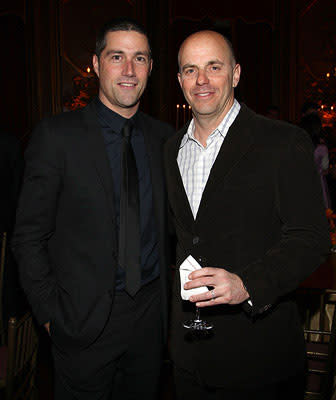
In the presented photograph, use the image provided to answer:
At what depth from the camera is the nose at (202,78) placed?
67.4 inches

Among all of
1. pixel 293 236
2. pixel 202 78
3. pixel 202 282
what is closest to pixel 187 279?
pixel 202 282

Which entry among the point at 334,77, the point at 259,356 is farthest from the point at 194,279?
the point at 334,77

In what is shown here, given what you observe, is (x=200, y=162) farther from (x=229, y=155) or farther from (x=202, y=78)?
(x=202, y=78)

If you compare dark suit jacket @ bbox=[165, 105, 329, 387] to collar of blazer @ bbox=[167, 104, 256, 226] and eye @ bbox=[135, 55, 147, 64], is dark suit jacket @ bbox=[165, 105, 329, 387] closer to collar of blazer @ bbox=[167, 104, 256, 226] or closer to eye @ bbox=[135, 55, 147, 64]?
collar of blazer @ bbox=[167, 104, 256, 226]

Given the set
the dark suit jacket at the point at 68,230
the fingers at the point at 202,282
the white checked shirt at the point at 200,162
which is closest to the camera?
the fingers at the point at 202,282

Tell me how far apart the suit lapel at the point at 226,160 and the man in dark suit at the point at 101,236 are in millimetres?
382

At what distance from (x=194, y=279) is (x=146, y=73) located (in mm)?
1070

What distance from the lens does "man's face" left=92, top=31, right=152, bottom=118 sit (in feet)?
6.33

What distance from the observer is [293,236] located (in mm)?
1470

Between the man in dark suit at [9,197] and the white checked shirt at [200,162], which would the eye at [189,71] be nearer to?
the white checked shirt at [200,162]

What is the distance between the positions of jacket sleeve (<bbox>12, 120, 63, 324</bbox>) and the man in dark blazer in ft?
1.65

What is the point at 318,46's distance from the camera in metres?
8.26

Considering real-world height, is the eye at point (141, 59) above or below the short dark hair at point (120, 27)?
below

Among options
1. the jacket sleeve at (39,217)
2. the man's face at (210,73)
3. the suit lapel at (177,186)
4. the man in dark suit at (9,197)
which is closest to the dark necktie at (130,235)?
the suit lapel at (177,186)
